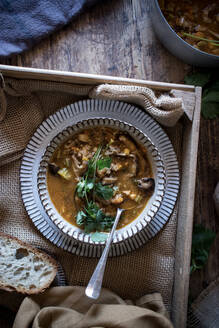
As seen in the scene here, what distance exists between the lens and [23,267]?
8.49 ft

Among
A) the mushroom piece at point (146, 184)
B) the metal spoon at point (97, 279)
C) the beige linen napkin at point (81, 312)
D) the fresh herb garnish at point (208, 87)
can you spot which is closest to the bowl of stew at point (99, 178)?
the mushroom piece at point (146, 184)

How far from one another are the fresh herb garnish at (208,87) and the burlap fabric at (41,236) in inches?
35.4

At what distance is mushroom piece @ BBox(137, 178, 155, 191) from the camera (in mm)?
2535

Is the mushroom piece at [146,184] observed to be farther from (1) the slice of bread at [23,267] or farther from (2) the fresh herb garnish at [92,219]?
(1) the slice of bread at [23,267]

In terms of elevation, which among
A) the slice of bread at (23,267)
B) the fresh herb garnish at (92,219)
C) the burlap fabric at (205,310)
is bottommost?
the burlap fabric at (205,310)

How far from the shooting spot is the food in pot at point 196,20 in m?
2.72

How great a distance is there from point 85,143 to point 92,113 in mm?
234

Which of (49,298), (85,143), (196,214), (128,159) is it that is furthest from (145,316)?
(85,143)

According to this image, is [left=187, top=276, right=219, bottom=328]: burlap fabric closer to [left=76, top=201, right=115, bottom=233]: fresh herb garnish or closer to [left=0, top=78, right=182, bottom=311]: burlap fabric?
[left=0, top=78, right=182, bottom=311]: burlap fabric

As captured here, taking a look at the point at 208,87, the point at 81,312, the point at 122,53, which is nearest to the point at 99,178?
the point at 81,312

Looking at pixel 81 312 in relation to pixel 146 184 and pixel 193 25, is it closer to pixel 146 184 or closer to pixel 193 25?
pixel 146 184

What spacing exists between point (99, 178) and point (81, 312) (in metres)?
1.00

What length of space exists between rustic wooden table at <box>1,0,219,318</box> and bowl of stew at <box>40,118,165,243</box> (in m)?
0.58

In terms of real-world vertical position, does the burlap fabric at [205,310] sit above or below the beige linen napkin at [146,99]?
below
